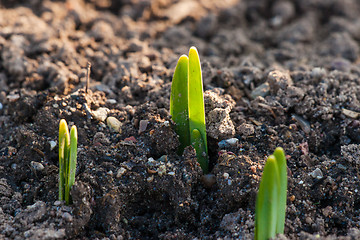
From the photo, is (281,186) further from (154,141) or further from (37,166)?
(37,166)

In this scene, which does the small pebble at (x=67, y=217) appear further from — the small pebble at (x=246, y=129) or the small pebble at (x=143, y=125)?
the small pebble at (x=246, y=129)

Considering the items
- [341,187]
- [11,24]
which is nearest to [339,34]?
[341,187]

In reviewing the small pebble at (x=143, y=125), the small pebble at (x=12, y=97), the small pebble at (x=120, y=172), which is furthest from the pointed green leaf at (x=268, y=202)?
the small pebble at (x=12, y=97)

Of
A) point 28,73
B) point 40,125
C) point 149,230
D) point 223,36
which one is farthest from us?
point 223,36

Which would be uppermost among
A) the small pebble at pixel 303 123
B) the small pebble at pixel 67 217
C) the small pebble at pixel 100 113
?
the small pebble at pixel 303 123

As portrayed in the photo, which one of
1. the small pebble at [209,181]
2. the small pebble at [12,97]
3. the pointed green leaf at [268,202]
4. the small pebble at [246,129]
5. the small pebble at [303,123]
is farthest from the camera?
the small pebble at [12,97]

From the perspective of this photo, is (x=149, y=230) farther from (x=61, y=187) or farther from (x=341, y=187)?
(x=341, y=187)

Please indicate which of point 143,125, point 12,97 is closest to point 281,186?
point 143,125

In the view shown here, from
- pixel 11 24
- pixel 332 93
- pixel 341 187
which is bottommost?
pixel 341 187
